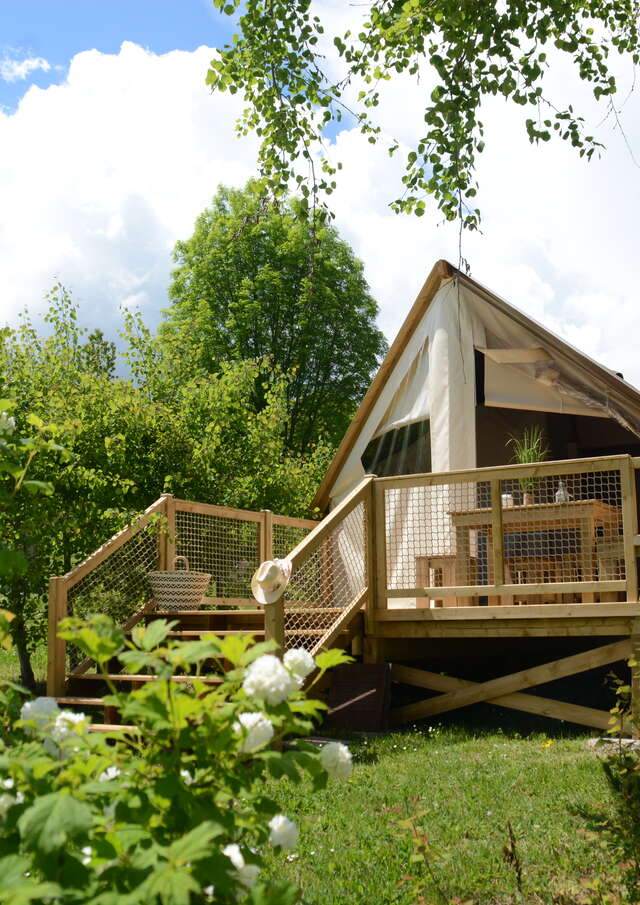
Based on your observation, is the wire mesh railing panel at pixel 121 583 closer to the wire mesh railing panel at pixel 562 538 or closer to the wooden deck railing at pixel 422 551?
the wooden deck railing at pixel 422 551

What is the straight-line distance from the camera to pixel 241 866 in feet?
5.36

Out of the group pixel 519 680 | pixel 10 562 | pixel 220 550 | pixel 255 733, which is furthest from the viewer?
pixel 220 550

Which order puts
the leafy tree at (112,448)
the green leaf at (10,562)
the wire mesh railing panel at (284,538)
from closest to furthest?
the green leaf at (10,562) < the leafy tree at (112,448) < the wire mesh railing panel at (284,538)

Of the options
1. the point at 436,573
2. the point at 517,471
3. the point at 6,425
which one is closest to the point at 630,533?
the point at 517,471

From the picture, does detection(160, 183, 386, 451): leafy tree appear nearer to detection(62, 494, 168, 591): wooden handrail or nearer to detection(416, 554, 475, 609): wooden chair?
detection(62, 494, 168, 591): wooden handrail

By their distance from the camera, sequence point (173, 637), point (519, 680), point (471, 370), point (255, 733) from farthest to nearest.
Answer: point (471, 370)
point (173, 637)
point (519, 680)
point (255, 733)

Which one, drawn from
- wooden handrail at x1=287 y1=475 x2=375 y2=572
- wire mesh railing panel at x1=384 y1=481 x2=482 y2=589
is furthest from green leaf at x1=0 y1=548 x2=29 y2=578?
wire mesh railing panel at x1=384 y1=481 x2=482 y2=589

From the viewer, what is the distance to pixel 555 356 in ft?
27.2

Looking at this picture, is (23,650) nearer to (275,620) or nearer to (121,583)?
(121,583)

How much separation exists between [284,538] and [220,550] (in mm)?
1059

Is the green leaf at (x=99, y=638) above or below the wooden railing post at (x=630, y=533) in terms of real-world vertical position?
below

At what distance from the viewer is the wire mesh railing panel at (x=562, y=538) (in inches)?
272

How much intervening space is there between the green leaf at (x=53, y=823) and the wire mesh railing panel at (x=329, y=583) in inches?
221

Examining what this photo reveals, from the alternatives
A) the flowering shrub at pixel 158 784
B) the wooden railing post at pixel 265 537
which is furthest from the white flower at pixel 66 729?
the wooden railing post at pixel 265 537
